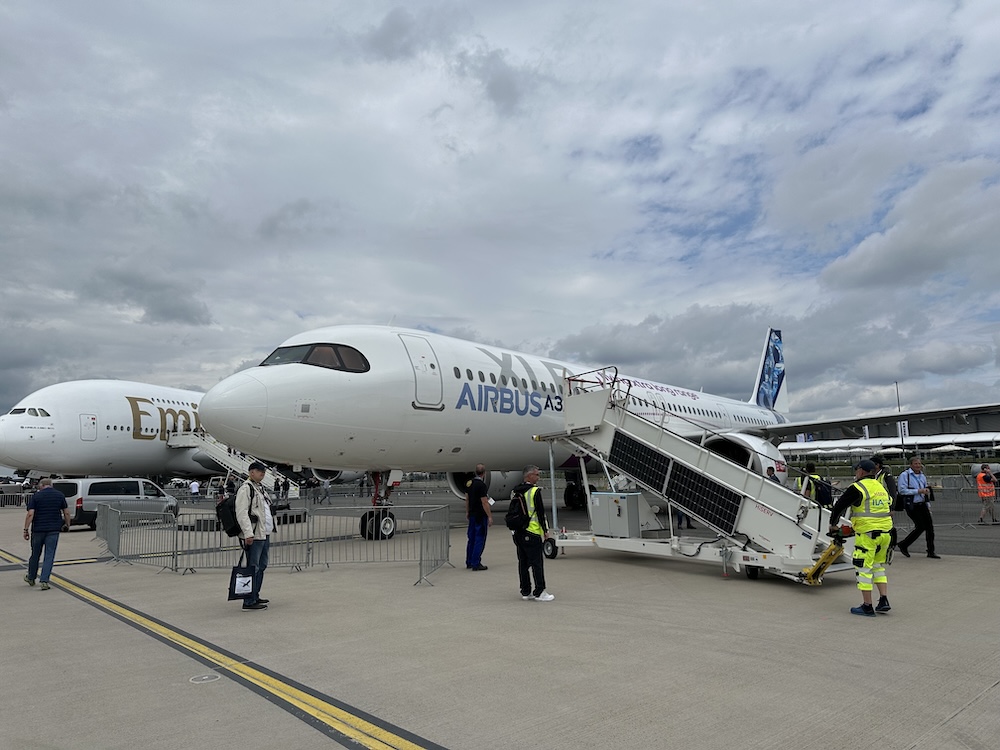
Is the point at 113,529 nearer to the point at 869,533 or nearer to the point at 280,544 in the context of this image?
the point at 280,544

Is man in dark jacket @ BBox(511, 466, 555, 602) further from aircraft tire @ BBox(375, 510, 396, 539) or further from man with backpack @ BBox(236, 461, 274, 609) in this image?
aircraft tire @ BBox(375, 510, 396, 539)

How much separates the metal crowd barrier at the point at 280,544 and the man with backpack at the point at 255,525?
2631 mm

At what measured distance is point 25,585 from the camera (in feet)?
30.6

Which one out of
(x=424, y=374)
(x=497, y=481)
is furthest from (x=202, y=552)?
(x=497, y=481)

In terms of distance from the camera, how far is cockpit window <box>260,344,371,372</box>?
12.1 metres

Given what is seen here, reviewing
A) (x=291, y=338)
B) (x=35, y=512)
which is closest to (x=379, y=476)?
(x=291, y=338)

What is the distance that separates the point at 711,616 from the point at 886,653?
1.69 meters

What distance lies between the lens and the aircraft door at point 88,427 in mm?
27562

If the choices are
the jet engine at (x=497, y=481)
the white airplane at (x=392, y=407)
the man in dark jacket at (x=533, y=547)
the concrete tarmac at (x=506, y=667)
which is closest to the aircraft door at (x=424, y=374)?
the white airplane at (x=392, y=407)

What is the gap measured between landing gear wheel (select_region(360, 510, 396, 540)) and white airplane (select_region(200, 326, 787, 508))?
90cm

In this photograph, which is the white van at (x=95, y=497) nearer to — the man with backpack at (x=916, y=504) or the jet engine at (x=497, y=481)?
the jet engine at (x=497, y=481)

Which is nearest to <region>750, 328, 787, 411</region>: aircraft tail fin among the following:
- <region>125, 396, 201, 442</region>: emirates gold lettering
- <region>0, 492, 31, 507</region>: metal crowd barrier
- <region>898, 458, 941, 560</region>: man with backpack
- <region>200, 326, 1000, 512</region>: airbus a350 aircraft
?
<region>200, 326, 1000, 512</region>: airbus a350 aircraft

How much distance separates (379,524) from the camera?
12.9m

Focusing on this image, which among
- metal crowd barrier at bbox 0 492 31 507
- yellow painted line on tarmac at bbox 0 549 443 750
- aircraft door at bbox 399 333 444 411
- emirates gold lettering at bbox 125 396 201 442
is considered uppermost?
emirates gold lettering at bbox 125 396 201 442
